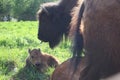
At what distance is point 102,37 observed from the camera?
246 cm

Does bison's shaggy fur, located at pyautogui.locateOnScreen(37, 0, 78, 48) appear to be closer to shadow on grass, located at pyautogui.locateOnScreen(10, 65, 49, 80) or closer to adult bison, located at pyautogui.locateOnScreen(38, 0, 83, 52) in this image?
adult bison, located at pyautogui.locateOnScreen(38, 0, 83, 52)

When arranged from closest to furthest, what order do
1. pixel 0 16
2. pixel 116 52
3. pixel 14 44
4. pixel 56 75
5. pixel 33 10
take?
pixel 116 52
pixel 56 75
pixel 14 44
pixel 0 16
pixel 33 10

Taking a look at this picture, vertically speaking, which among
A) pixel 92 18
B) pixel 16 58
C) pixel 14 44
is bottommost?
pixel 14 44

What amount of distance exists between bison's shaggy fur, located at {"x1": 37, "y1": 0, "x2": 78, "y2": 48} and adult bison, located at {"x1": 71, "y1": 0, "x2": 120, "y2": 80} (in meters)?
3.36

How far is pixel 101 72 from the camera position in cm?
251

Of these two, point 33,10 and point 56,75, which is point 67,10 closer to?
point 56,75

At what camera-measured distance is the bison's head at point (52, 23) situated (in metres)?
6.15

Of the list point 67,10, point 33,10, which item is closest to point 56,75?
point 67,10

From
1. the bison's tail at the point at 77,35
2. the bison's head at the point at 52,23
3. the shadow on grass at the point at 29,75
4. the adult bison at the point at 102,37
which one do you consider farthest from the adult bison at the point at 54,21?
the adult bison at the point at 102,37

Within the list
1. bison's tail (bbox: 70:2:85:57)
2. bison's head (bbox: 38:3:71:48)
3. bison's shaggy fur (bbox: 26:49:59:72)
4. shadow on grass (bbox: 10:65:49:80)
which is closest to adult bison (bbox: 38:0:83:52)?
bison's head (bbox: 38:3:71:48)

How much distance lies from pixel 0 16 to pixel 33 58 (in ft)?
82.5

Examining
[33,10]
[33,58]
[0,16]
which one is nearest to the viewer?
[33,58]

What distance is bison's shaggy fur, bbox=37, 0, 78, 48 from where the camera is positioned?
19.9ft

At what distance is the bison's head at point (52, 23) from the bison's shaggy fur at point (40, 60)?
1.49ft
